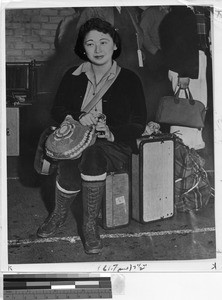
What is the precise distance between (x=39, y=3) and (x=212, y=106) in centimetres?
52

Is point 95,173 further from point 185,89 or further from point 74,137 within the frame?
point 185,89

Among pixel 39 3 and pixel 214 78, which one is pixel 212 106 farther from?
pixel 39 3

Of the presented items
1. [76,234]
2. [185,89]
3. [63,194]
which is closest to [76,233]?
[76,234]

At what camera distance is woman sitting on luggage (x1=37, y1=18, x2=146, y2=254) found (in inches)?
58.3

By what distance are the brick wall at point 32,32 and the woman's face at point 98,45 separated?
0.25 ft

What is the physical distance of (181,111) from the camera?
150 centimetres

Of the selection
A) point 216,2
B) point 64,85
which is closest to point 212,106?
point 216,2

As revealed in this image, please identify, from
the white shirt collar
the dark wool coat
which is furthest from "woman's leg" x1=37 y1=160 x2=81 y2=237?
the white shirt collar

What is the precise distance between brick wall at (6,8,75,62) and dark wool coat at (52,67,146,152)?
0.31ft

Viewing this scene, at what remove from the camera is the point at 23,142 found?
4.88 ft

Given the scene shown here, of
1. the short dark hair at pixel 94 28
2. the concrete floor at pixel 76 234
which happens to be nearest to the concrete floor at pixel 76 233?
the concrete floor at pixel 76 234

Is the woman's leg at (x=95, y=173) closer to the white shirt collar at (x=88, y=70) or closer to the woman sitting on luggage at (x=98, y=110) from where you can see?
the woman sitting on luggage at (x=98, y=110)

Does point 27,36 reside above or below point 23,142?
above

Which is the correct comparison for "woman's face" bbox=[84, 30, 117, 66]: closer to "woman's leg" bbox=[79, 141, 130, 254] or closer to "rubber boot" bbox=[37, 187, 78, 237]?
"woman's leg" bbox=[79, 141, 130, 254]
